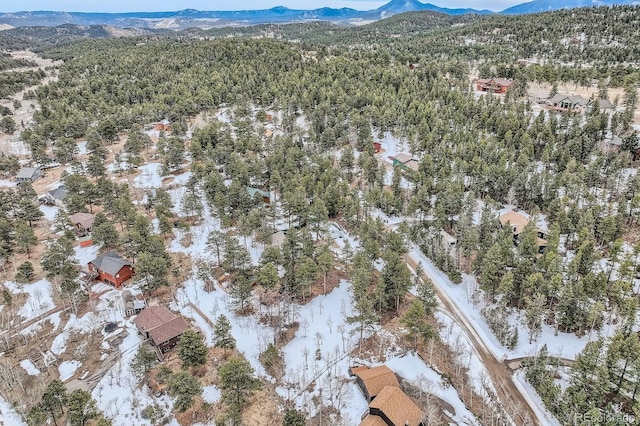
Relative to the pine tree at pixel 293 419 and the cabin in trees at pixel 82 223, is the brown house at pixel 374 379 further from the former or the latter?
the cabin in trees at pixel 82 223

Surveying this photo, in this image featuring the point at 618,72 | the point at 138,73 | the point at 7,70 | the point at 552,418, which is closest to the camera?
the point at 552,418

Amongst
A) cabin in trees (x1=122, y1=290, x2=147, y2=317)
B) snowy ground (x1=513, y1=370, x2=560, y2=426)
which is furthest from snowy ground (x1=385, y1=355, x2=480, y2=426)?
cabin in trees (x1=122, y1=290, x2=147, y2=317)

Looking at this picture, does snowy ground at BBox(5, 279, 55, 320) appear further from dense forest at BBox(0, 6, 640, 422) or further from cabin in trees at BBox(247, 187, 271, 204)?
cabin in trees at BBox(247, 187, 271, 204)

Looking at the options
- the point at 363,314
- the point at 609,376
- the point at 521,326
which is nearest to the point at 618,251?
the point at 521,326

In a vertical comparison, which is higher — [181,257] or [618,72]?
[618,72]

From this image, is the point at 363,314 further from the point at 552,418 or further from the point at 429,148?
the point at 429,148

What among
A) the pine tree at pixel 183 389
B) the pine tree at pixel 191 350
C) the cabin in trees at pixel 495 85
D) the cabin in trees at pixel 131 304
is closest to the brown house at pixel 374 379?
the pine tree at pixel 183 389
